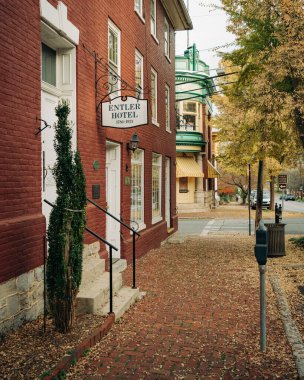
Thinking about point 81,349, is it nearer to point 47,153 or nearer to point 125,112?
point 47,153

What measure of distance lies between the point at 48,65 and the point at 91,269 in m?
3.44

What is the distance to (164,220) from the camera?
15.7 meters

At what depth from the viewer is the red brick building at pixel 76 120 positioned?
5098 mm

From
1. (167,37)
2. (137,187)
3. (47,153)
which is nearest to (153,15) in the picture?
(167,37)

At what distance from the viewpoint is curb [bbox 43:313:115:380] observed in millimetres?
3992

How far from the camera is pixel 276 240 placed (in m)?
11.7

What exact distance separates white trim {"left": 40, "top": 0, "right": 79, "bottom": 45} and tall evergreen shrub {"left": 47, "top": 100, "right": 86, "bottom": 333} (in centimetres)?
203

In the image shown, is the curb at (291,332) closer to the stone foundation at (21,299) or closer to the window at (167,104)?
the stone foundation at (21,299)

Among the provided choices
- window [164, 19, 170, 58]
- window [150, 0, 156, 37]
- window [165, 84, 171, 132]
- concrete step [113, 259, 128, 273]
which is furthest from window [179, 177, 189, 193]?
concrete step [113, 259, 128, 273]

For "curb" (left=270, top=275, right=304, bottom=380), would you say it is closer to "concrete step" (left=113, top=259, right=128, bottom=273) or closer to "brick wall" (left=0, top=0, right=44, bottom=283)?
"concrete step" (left=113, top=259, right=128, bottom=273)

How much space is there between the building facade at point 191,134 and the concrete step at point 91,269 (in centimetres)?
2225

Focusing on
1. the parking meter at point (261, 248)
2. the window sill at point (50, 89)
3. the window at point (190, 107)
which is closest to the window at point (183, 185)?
the window at point (190, 107)

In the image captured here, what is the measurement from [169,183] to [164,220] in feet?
5.61

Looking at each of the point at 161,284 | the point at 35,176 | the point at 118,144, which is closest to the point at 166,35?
the point at 118,144
